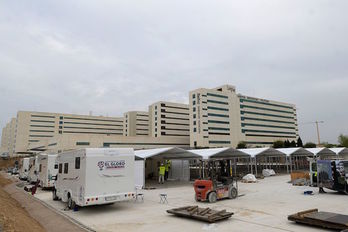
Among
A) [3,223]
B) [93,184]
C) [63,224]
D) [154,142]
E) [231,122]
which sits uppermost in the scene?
[231,122]

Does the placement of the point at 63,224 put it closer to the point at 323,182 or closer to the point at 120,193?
the point at 120,193

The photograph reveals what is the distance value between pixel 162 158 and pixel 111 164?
1727cm

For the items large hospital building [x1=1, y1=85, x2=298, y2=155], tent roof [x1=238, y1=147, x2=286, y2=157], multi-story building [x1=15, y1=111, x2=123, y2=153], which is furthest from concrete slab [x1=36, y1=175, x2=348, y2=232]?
multi-story building [x1=15, y1=111, x2=123, y2=153]

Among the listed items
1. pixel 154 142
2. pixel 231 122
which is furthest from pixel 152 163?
pixel 231 122

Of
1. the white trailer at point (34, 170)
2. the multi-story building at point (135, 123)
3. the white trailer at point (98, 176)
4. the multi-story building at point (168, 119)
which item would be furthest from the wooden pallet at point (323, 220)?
the multi-story building at point (135, 123)

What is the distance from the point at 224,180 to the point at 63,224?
25.8 ft

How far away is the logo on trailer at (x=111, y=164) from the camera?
10.6 m

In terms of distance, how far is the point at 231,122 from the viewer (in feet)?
301

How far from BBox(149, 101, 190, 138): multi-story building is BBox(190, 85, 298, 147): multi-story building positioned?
16682 mm

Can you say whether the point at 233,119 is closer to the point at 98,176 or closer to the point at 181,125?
the point at 181,125

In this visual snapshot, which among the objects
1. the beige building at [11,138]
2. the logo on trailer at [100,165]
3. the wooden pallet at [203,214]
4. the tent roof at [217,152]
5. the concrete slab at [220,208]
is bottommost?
the concrete slab at [220,208]

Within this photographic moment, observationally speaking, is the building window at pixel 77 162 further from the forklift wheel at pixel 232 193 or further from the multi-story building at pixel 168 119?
the multi-story building at pixel 168 119

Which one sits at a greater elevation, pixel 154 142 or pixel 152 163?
pixel 154 142

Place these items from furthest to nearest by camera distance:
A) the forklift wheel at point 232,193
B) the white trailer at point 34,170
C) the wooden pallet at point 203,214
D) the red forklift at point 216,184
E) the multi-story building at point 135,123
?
the multi-story building at point 135,123 < the white trailer at point 34,170 < the forklift wheel at point 232,193 < the red forklift at point 216,184 < the wooden pallet at point 203,214
